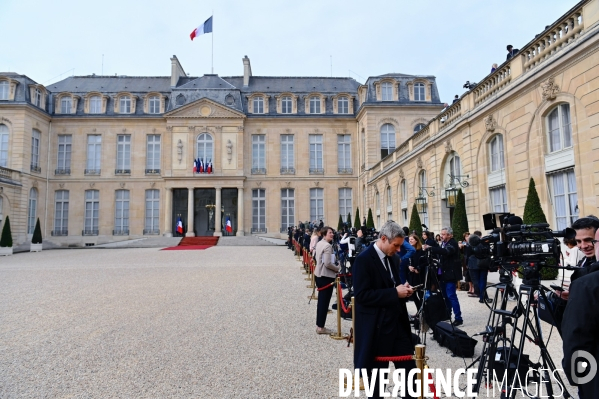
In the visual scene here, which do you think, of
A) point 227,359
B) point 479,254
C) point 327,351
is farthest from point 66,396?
point 479,254

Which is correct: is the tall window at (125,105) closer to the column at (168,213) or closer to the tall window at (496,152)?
the column at (168,213)

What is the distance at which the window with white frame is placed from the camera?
33906 millimetres

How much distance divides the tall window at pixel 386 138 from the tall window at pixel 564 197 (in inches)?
867

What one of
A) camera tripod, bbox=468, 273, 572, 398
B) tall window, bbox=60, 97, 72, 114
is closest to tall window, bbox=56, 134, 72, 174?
tall window, bbox=60, 97, 72, 114

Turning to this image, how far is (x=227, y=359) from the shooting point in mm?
4668

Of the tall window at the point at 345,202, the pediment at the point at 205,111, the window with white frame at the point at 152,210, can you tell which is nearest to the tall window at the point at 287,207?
the tall window at the point at 345,202

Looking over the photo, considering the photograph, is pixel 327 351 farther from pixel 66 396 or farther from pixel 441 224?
pixel 441 224

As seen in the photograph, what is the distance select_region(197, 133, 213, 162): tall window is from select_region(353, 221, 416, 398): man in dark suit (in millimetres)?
31726

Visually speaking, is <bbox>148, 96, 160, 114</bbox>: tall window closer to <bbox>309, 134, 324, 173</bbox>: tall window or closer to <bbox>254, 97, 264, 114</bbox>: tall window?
<bbox>254, 97, 264, 114</bbox>: tall window

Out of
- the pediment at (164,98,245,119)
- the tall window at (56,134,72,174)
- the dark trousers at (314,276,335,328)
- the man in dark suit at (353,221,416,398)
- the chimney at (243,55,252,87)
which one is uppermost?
the chimney at (243,55,252,87)

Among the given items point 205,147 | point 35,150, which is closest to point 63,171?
point 35,150

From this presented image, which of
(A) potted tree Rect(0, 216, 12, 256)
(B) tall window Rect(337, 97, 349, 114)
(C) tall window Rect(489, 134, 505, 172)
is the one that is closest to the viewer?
(C) tall window Rect(489, 134, 505, 172)

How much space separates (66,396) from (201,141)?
31.2m

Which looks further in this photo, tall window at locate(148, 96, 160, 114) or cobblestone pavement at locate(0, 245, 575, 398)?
tall window at locate(148, 96, 160, 114)
